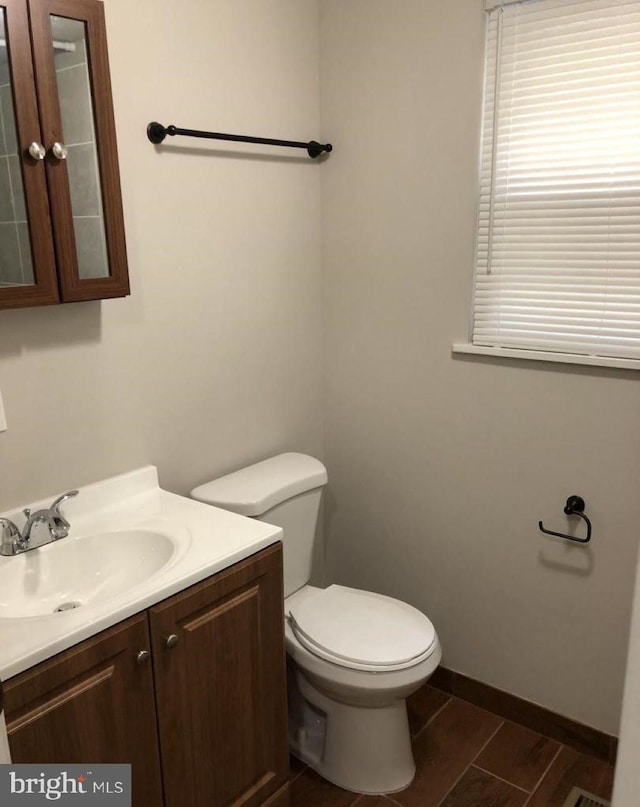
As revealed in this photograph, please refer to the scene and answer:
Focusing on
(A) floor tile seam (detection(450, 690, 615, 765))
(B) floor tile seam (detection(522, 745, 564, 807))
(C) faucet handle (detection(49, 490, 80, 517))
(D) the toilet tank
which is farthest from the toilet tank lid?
(B) floor tile seam (detection(522, 745, 564, 807))

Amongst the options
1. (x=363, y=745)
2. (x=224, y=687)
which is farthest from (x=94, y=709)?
(x=363, y=745)

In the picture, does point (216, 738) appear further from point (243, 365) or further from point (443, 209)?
point (443, 209)

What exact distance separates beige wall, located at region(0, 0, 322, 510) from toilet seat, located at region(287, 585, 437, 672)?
21.0 inches

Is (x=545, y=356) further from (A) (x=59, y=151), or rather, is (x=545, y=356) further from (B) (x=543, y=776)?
(A) (x=59, y=151)

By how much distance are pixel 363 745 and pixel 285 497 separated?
0.76 m

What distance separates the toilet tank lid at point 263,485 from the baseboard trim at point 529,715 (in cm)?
89

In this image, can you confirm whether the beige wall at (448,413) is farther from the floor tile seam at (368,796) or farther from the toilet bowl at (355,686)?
the floor tile seam at (368,796)

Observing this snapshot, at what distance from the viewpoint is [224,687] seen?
1.62m

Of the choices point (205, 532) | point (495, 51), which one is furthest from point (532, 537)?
point (495, 51)

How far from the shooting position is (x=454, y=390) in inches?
88.7

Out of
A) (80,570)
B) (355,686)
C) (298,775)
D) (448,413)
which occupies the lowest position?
(298,775)

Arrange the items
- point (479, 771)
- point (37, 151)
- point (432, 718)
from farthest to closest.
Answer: point (432, 718)
point (479, 771)
point (37, 151)

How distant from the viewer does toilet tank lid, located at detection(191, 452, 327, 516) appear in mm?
2010

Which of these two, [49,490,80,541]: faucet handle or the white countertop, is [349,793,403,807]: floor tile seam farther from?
[49,490,80,541]: faucet handle
